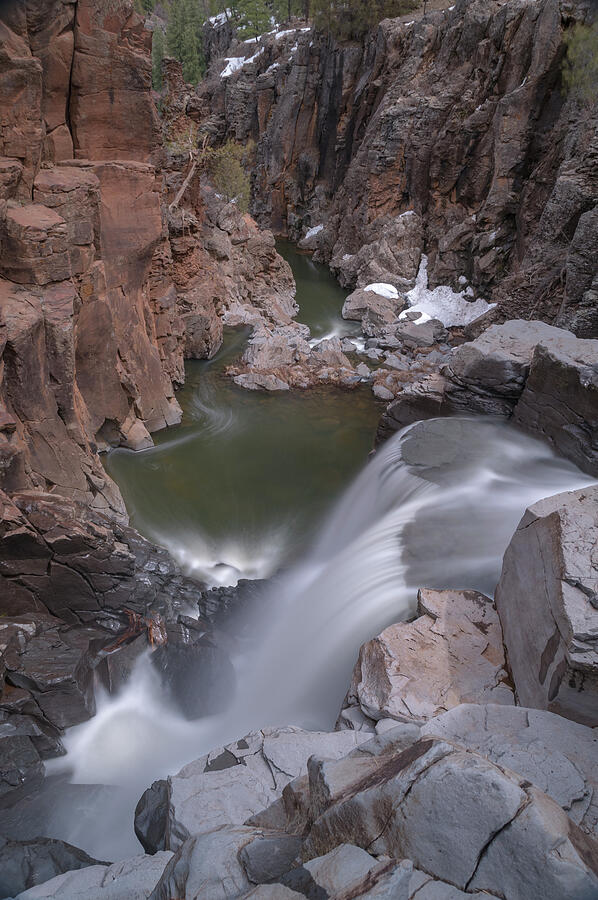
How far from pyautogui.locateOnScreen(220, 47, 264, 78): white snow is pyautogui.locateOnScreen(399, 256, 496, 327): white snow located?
85.0 ft

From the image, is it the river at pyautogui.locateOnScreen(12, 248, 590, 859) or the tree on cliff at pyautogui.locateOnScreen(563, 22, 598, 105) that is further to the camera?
the tree on cliff at pyautogui.locateOnScreen(563, 22, 598, 105)

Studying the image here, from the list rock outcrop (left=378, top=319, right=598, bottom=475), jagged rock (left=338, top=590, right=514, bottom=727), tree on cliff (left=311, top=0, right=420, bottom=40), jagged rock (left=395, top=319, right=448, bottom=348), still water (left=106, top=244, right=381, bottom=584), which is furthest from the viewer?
tree on cliff (left=311, top=0, right=420, bottom=40)

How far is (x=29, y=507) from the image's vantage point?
6.34 meters

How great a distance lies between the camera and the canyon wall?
15.3m

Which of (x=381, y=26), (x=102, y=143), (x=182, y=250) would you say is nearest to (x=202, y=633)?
(x=102, y=143)

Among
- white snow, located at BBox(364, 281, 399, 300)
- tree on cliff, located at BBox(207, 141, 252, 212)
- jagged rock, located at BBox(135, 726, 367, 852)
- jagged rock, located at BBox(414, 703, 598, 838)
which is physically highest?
tree on cliff, located at BBox(207, 141, 252, 212)

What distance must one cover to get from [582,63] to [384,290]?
29.8 ft

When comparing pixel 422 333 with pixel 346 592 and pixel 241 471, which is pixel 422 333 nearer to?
pixel 241 471

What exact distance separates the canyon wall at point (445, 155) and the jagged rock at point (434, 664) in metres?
9.47

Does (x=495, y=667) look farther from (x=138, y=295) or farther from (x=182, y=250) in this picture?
(x=182, y=250)

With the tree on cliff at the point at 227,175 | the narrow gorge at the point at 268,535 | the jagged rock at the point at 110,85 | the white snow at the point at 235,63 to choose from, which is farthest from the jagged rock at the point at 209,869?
the white snow at the point at 235,63

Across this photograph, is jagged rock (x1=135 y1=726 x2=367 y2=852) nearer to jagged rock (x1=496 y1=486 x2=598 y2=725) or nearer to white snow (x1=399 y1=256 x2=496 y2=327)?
jagged rock (x1=496 y1=486 x2=598 y2=725)

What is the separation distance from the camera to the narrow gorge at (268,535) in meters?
2.70

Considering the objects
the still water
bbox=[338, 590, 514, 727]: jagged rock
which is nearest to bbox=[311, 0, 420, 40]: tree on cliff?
the still water
